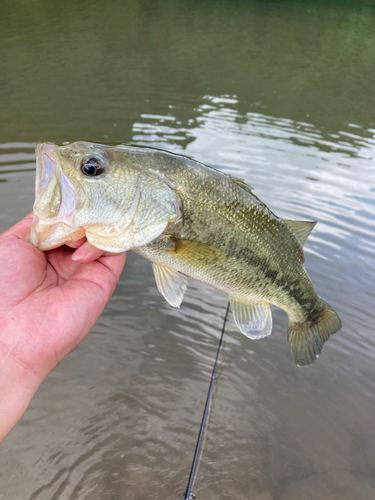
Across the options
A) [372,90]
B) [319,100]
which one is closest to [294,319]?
[319,100]

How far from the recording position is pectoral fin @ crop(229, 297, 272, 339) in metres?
2.27

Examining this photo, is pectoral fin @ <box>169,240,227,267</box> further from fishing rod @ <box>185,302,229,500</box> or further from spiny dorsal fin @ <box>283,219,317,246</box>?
fishing rod @ <box>185,302,229,500</box>

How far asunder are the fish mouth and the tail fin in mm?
1578

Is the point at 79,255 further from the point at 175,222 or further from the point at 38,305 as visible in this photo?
the point at 175,222

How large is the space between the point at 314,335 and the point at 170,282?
1039 mm

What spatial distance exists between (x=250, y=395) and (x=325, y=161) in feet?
18.0

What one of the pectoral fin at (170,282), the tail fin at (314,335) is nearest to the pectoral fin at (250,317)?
the tail fin at (314,335)

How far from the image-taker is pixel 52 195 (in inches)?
65.2

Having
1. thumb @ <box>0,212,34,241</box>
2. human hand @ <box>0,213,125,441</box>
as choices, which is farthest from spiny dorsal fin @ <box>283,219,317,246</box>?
thumb @ <box>0,212,34,241</box>

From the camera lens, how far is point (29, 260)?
1951 mm

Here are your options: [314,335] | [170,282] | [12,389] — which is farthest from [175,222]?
[314,335]

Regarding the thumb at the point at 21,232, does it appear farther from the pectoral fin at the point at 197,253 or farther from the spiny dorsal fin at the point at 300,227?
the spiny dorsal fin at the point at 300,227

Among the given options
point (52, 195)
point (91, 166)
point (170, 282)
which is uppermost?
point (91, 166)

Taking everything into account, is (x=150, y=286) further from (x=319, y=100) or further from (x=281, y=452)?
(x=319, y=100)
